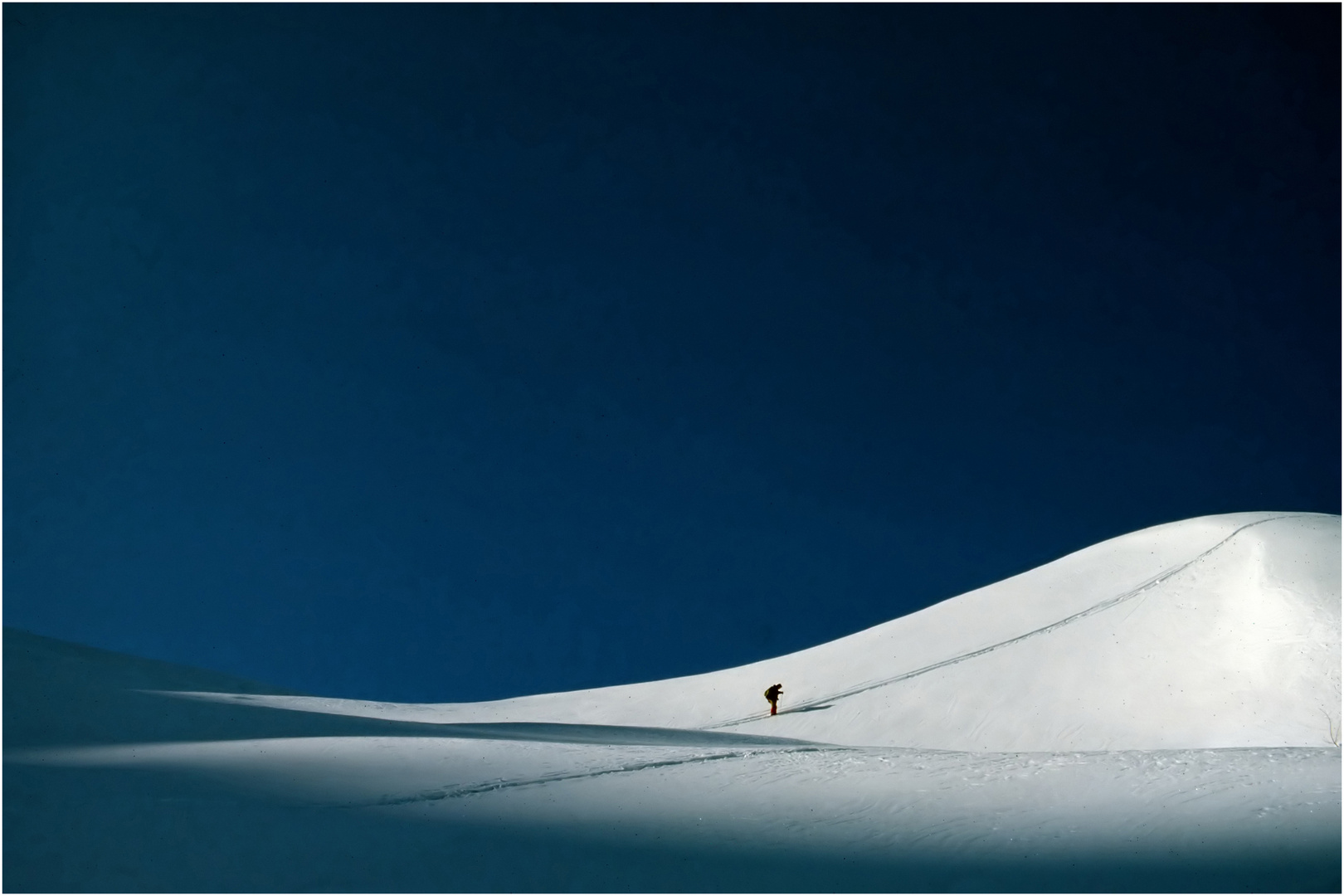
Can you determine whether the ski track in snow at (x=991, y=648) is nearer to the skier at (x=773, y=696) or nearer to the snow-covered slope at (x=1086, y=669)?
the snow-covered slope at (x=1086, y=669)

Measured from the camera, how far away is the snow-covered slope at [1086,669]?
64.9ft

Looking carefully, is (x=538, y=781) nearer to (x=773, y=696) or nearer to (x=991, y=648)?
(x=773, y=696)

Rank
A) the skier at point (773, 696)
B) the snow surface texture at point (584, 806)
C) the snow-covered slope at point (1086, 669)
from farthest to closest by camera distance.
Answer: the skier at point (773, 696) → the snow-covered slope at point (1086, 669) → the snow surface texture at point (584, 806)

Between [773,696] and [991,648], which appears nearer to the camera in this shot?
[773,696]

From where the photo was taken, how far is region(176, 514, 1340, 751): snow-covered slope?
19781mm

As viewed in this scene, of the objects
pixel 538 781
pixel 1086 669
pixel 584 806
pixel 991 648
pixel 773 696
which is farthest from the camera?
pixel 991 648

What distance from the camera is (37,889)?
21.5 ft

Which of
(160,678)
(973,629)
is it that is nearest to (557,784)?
(160,678)

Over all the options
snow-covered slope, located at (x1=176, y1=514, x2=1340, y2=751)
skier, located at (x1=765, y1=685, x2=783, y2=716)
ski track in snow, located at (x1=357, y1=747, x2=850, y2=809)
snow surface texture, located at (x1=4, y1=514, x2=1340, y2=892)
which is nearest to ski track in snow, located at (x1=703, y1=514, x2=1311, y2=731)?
snow-covered slope, located at (x1=176, y1=514, x2=1340, y2=751)

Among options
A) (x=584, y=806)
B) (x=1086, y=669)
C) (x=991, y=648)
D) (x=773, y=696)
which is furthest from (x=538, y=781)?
(x=991, y=648)

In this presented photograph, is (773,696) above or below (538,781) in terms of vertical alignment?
above

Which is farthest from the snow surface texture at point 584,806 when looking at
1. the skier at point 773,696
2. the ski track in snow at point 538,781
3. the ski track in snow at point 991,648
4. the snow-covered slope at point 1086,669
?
the skier at point 773,696

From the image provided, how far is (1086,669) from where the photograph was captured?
2212cm

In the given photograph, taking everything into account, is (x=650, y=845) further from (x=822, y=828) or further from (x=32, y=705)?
(x=32, y=705)
